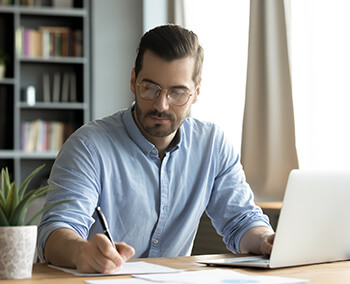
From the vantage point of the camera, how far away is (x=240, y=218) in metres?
2.00

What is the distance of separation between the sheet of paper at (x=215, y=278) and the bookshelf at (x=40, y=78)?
3.82m

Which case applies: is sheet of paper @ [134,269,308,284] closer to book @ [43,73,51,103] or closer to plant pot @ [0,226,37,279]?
plant pot @ [0,226,37,279]

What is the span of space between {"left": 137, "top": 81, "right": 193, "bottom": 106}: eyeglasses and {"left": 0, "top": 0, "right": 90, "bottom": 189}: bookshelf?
326 cm

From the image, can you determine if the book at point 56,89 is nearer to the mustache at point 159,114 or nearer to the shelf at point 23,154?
the shelf at point 23,154

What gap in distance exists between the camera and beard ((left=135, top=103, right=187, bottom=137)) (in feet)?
6.24

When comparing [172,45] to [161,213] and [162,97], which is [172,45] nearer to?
[162,97]

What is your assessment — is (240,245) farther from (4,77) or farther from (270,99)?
(4,77)

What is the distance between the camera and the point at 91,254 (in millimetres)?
1353

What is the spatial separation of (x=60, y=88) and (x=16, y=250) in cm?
406

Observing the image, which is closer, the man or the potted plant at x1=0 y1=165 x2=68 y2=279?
the potted plant at x1=0 y1=165 x2=68 y2=279

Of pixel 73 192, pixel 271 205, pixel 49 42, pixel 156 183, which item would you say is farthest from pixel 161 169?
pixel 49 42

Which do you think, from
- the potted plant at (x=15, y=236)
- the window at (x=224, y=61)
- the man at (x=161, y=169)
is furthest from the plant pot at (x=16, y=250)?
the window at (x=224, y=61)

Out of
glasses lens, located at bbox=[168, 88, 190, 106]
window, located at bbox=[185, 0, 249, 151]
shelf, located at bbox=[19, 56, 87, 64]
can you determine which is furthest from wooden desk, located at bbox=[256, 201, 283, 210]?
shelf, located at bbox=[19, 56, 87, 64]

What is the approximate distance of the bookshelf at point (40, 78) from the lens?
500cm
